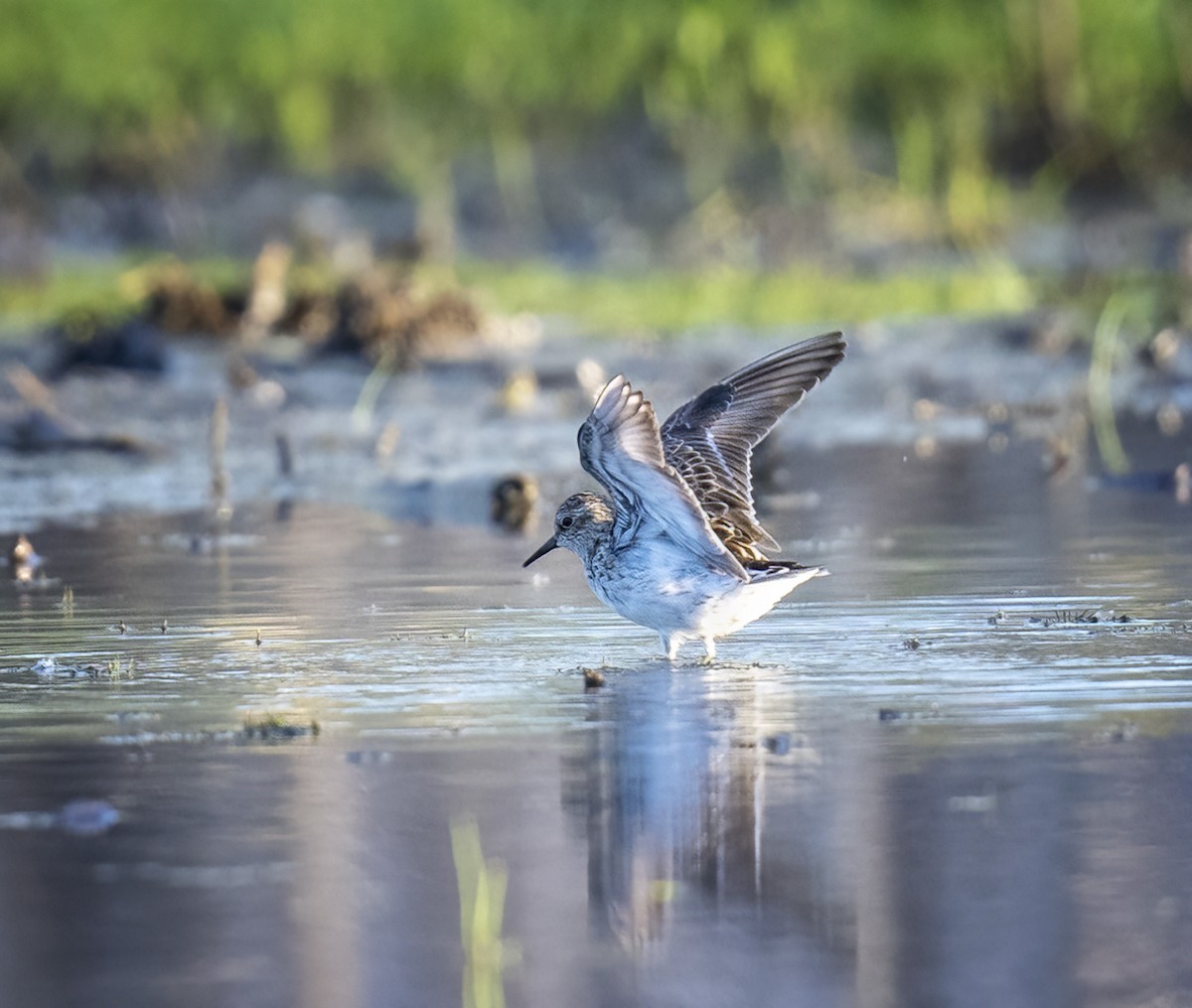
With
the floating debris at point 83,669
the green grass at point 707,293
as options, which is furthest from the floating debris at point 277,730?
Result: the green grass at point 707,293

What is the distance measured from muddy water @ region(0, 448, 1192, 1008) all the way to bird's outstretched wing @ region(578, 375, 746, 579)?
0.39m

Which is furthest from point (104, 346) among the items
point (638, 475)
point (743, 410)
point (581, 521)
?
point (638, 475)

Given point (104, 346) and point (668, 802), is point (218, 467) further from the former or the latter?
point (668, 802)

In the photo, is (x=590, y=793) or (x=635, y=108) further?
(x=635, y=108)

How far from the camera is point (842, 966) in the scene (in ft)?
14.2

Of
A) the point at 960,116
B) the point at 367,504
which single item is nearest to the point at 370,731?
the point at 367,504

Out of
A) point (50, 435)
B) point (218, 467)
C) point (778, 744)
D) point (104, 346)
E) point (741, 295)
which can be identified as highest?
point (741, 295)

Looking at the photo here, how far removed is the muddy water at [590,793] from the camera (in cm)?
439

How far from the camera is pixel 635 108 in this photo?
2431cm

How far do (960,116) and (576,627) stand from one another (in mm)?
16031

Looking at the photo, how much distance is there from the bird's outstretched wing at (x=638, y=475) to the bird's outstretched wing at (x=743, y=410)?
719mm

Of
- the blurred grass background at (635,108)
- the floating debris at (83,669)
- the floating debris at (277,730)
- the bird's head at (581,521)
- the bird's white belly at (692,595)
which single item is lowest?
the floating debris at (277,730)

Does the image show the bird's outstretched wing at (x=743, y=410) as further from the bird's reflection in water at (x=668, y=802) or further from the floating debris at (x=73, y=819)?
the floating debris at (x=73, y=819)

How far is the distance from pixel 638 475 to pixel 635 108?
58.9ft
